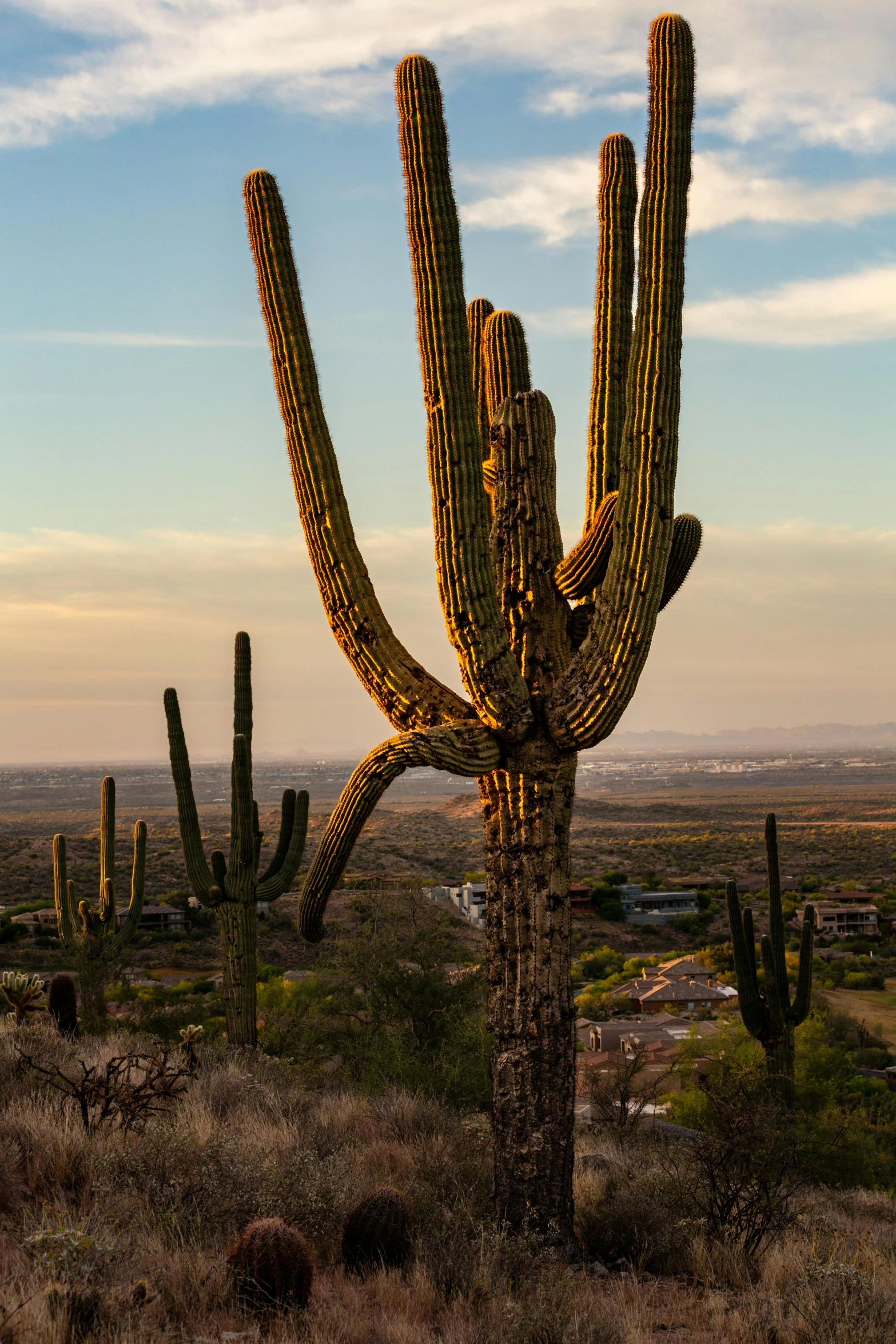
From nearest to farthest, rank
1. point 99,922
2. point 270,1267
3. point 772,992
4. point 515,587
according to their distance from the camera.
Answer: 1. point 270,1267
2. point 515,587
3. point 772,992
4. point 99,922

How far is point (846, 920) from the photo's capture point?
5553 cm

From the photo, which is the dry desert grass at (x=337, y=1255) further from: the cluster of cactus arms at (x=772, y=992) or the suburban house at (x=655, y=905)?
the suburban house at (x=655, y=905)

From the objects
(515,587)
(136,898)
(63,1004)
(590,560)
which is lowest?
(63,1004)

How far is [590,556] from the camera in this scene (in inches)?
324

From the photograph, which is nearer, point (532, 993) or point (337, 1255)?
point (337, 1255)

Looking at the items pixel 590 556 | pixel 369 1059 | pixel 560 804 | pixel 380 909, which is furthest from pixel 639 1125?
pixel 590 556

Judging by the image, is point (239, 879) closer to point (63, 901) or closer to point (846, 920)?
point (63, 901)

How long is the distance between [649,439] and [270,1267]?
5790mm

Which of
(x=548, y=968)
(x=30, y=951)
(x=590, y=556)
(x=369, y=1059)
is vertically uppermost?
(x=590, y=556)

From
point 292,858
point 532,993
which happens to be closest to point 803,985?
point 292,858

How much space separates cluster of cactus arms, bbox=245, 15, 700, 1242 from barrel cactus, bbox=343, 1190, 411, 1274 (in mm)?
1161

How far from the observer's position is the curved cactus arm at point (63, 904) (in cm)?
1789

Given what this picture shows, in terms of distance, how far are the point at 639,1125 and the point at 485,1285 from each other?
9.02 meters

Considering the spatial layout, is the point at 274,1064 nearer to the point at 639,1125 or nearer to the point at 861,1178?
the point at 639,1125
